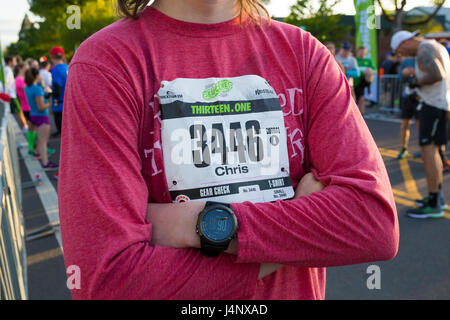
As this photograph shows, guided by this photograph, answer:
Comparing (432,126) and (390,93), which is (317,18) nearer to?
(390,93)

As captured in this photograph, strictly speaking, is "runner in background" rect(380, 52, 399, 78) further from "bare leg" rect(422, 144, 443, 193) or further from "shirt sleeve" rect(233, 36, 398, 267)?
"shirt sleeve" rect(233, 36, 398, 267)

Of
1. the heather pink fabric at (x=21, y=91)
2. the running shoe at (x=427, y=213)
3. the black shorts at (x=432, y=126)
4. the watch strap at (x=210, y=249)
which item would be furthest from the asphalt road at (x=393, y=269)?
the heather pink fabric at (x=21, y=91)

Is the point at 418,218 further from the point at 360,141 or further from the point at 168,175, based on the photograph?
the point at 168,175

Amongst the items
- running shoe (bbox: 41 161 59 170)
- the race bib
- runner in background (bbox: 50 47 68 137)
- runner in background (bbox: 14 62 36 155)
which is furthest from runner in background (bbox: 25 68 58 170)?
the race bib

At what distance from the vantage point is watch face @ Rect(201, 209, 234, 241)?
3.44 feet

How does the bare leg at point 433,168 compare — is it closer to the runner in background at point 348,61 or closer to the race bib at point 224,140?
the race bib at point 224,140

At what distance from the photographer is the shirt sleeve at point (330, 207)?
1084mm

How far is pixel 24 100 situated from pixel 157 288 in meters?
11.3

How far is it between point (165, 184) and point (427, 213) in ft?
16.2

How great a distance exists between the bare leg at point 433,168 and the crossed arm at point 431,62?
0.88 metres

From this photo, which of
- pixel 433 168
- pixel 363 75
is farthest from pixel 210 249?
pixel 363 75

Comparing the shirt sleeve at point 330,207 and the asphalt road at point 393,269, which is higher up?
the shirt sleeve at point 330,207

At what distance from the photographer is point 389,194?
47.7 inches

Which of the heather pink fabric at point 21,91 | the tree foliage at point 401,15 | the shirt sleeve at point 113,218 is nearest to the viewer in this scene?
the shirt sleeve at point 113,218
